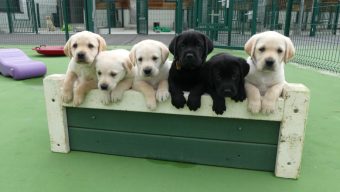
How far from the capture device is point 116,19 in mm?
21781

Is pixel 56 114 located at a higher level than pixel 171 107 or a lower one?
lower

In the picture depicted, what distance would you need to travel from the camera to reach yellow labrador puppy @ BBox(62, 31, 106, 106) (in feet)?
8.47

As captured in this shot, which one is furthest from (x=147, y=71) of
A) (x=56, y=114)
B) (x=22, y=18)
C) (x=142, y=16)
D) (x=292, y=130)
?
(x=22, y=18)

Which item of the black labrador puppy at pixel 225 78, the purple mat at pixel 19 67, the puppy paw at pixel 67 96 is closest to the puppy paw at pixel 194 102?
the black labrador puppy at pixel 225 78

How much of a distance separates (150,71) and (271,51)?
3.13ft

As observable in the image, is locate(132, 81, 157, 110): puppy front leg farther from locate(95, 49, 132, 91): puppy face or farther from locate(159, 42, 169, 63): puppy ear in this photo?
locate(159, 42, 169, 63): puppy ear

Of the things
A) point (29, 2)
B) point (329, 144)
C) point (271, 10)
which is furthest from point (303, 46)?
point (29, 2)

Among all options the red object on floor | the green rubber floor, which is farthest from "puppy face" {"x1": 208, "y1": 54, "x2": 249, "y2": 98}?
the red object on floor

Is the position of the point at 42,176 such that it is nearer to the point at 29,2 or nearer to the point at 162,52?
the point at 162,52

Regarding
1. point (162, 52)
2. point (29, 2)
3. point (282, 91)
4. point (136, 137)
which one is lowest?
point (136, 137)

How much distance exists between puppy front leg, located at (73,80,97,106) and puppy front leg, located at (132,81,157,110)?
0.38m

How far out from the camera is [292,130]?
230cm

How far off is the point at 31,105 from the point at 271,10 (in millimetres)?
10186

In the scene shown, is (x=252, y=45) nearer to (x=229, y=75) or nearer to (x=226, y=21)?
(x=229, y=75)
